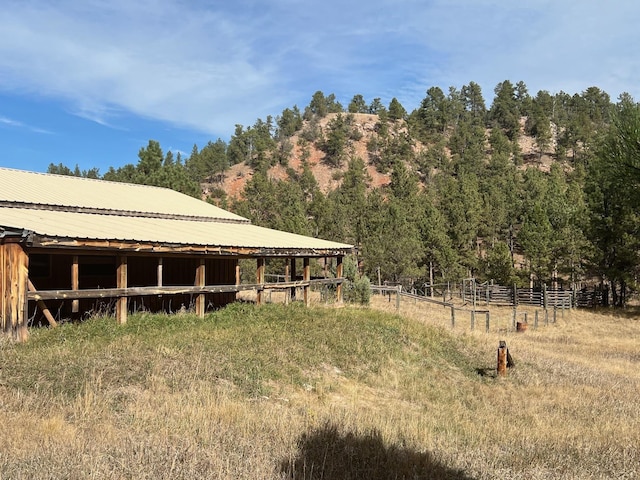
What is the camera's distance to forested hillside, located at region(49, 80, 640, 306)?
3709cm

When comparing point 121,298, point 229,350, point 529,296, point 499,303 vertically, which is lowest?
point 499,303

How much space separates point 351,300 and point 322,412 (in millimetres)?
17243

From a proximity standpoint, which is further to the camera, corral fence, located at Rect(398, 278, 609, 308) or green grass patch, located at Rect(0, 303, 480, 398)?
corral fence, located at Rect(398, 278, 609, 308)

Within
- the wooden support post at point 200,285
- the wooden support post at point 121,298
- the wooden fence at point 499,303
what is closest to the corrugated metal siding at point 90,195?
the wooden support post at point 121,298

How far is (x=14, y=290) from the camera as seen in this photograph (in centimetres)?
1133

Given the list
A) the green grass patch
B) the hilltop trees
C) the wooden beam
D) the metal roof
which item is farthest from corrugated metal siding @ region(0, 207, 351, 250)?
the hilltop trees

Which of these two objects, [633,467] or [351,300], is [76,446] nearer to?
[633,467]

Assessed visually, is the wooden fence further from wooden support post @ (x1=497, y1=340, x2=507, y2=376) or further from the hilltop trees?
wooden support post @ (x1=497, y1=340, x2=507, y2=376)

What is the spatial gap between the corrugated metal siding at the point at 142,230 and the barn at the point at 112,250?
4 centimetres

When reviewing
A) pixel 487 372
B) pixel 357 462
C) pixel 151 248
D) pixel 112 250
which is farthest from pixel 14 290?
pixel 487 372

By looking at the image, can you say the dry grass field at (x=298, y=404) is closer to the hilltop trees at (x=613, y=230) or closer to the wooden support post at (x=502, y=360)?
the wooden support post at (x=502, y=360)

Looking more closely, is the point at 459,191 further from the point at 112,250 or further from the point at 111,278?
the point at 112,250

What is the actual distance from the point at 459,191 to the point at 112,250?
A: 146ft

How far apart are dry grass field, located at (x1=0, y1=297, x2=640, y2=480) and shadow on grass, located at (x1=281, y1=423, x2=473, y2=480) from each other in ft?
0.08
